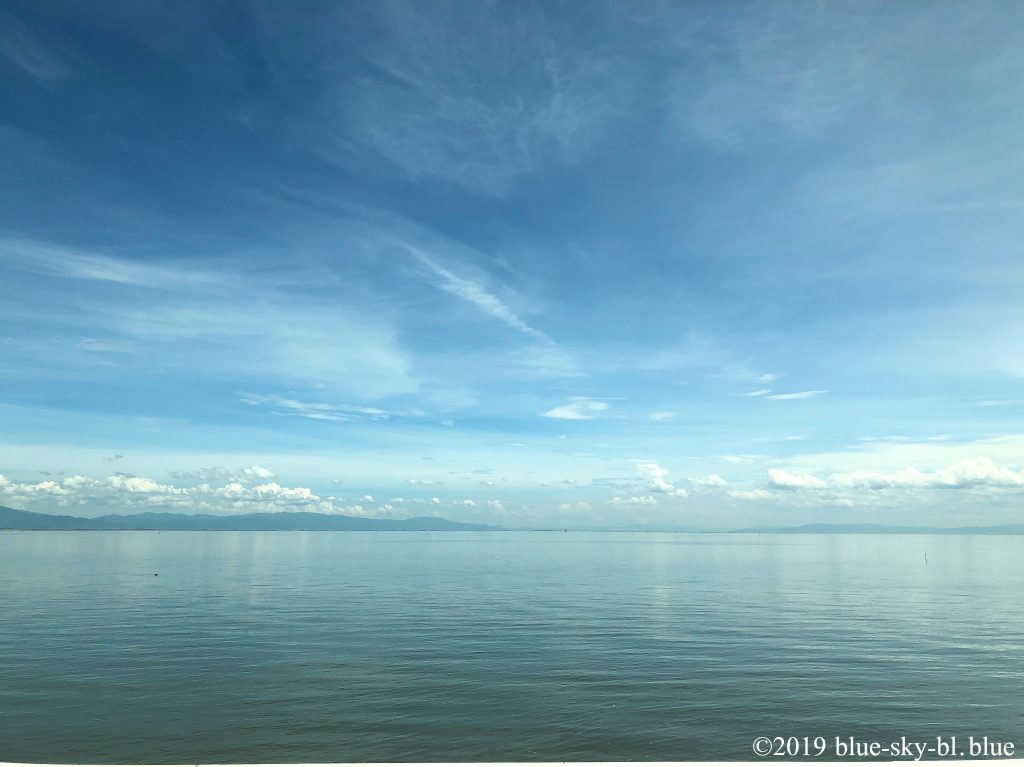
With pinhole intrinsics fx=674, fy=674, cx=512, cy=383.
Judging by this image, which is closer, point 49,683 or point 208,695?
point 208,695

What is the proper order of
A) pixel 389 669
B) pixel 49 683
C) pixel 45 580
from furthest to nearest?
1. pixel 45 580
2. pixel 389 669
3. pixel 49 683

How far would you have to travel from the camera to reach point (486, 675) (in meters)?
45.5

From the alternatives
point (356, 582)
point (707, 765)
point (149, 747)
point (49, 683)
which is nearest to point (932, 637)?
point (707, 765)

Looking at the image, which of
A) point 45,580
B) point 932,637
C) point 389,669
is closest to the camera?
point 389,669

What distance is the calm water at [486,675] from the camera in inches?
1303

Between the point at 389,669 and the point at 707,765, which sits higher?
the point at 707,765

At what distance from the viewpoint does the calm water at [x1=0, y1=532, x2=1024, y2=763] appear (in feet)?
109

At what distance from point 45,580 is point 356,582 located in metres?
53.5

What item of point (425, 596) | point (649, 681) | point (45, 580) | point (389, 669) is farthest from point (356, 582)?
point (649, 681)

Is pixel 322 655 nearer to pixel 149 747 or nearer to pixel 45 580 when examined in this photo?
pixel 149 747

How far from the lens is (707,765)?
1541cm

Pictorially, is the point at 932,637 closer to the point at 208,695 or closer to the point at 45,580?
the point at 208,695

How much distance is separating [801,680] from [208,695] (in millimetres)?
37276

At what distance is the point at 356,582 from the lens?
4653 inches
